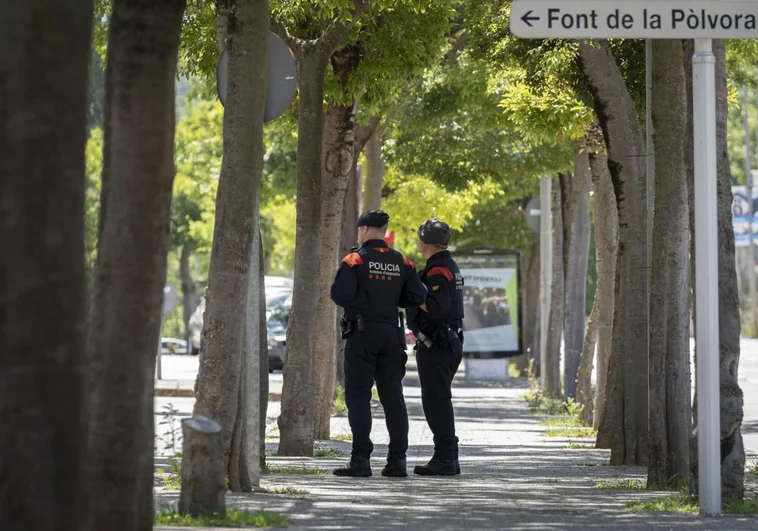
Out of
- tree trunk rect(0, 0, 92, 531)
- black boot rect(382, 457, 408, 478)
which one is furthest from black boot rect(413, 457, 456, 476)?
tree trunk rect(0, 0, 92, 531)

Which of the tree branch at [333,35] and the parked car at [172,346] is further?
the parked car at [172,346]

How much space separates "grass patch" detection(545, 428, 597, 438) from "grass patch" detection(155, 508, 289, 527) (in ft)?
33.0

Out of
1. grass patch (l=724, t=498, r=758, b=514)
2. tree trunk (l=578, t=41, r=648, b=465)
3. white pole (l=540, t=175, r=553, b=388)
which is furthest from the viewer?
white pole (l=540, t=175, r=553, b=388)

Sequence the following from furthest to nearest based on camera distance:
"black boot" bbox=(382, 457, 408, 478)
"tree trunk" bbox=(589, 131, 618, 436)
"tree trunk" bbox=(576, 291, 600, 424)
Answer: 1. "tree trunk" bbox=(576, 291, 600, 424)
2. "tree trunk" bbox=(589, 131, 618, 436)
3. "black boot" bbox=(382, 457, 408, 478)

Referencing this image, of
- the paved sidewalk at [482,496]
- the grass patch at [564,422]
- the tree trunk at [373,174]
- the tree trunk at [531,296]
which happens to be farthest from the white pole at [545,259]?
the paved sidewalk at [482,496]

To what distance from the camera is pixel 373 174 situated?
27.2 meters

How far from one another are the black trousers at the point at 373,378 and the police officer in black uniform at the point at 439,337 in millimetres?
327

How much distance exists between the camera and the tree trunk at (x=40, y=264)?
17.8 feet

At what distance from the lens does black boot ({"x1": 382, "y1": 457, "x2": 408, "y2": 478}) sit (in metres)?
12.0

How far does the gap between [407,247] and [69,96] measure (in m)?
45.4

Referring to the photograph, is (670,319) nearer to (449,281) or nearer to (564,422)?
(449,281)

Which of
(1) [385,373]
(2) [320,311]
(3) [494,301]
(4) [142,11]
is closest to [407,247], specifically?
(3) [494,301]

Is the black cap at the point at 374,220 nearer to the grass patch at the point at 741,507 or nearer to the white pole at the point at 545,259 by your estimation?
the grass patch at the point at 741,507

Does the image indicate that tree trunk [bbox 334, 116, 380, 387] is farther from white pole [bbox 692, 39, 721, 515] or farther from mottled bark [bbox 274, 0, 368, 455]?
white pole [bbox 692, 39, 721, 515]
